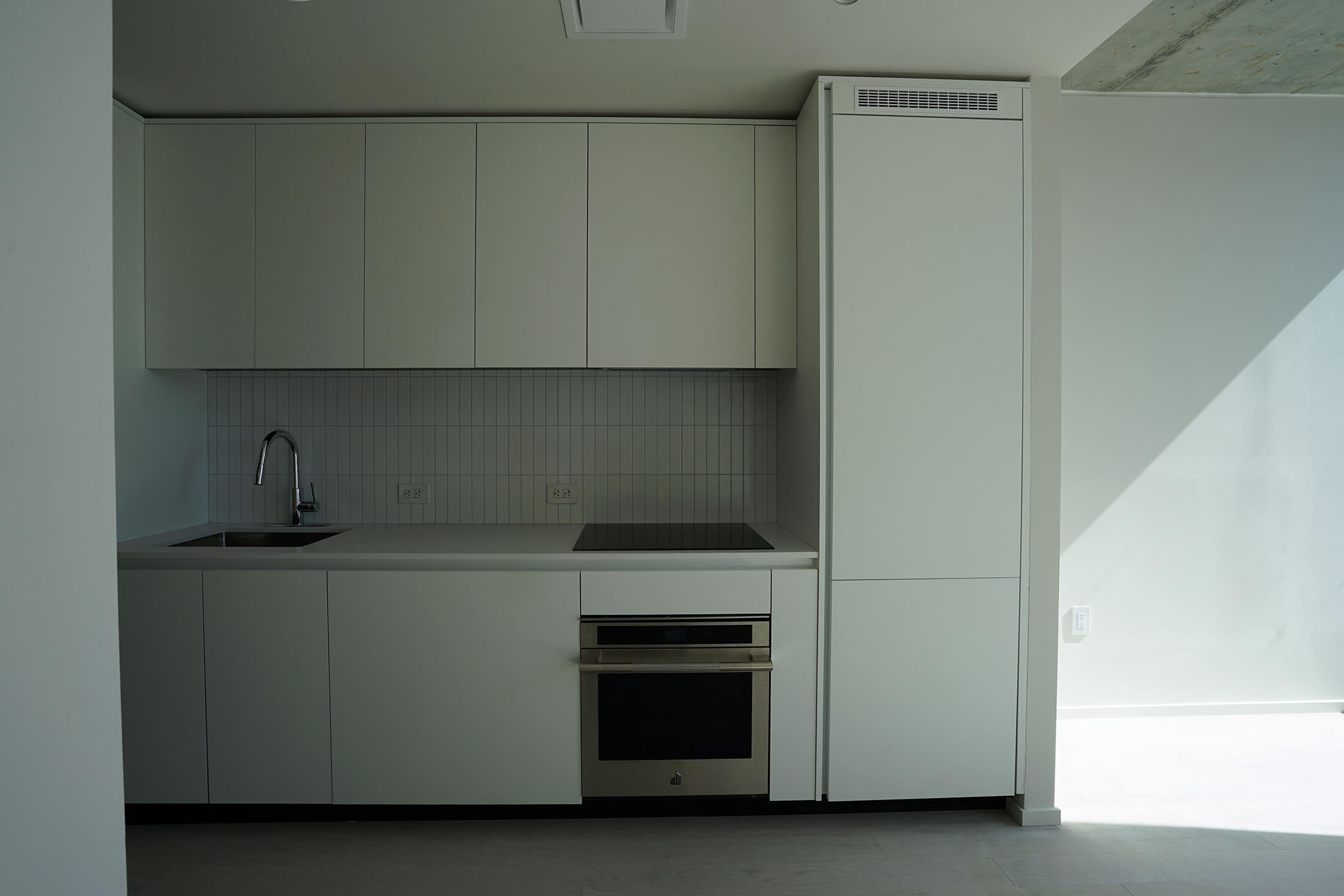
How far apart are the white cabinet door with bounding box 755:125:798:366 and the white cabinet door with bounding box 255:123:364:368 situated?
1380 millimetres

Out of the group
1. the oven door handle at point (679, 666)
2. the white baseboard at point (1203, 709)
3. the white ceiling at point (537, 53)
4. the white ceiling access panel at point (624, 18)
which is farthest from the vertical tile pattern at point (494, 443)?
the white baseboard at point (1203, 709)

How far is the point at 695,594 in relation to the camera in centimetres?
236

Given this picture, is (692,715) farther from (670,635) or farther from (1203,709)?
(1203,709)

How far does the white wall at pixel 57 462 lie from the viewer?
765 millimetres

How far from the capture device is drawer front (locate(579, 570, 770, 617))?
2.35 m

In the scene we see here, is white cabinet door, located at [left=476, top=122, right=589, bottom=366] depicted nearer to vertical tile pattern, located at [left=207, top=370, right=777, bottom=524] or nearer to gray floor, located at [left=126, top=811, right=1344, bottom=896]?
vertical tile pattern, located at [left=207, top=370, right=777, bottom=524]

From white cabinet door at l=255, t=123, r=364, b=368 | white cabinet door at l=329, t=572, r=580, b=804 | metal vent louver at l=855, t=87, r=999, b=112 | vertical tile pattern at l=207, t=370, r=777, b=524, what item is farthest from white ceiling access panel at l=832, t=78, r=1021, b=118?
white cabinet door at l=329, t=572, r=580, b=804

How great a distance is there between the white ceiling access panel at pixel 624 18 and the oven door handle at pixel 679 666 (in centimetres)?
184

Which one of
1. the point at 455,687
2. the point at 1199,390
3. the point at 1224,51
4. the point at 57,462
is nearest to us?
the point at 57,462

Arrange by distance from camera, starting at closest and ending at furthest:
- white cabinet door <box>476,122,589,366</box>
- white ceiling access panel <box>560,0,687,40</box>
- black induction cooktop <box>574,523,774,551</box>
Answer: white ceiling access panel <box>560,0,687,40</box>, black induction cooktop <box>574,523,774,551</box>, white cabinet door <box>476,122,589,366</box>

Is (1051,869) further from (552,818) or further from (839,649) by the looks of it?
(552,818)

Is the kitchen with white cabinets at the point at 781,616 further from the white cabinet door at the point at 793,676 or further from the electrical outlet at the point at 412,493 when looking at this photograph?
the electrical outlet at the point at 412,493

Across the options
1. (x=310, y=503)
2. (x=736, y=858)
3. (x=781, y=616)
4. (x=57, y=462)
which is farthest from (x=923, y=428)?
(x=310, y=503)

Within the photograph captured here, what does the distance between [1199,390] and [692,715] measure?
265cm
